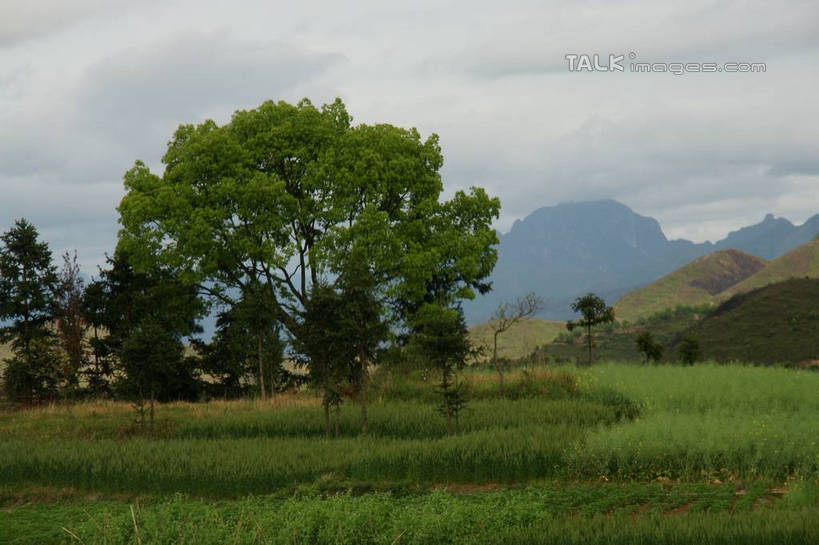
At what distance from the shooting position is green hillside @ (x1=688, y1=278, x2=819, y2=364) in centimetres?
5506

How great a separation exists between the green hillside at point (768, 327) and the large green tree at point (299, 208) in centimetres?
2850

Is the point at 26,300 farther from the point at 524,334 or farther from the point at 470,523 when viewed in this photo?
the point at 524,334

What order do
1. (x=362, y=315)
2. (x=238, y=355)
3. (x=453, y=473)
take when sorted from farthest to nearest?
(x=238, y=355) → (x=362, y=315) → (x=453, y=473)

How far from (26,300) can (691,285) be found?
405 feet

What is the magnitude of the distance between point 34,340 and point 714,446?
3175 centimetres

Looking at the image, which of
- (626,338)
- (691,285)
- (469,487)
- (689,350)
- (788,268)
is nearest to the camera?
(469,487)

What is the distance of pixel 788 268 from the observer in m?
109

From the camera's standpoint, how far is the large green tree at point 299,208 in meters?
33.9

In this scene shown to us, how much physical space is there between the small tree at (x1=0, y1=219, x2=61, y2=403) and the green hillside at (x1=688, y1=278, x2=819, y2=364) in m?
44.5

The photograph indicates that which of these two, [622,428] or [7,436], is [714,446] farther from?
[7,436]

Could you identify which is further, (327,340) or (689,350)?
(689,350)

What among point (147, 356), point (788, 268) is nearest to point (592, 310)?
point (147, 356)

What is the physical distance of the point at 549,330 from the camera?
376 ft

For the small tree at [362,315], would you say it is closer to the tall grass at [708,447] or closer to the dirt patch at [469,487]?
the dirt patch at [469,487]
